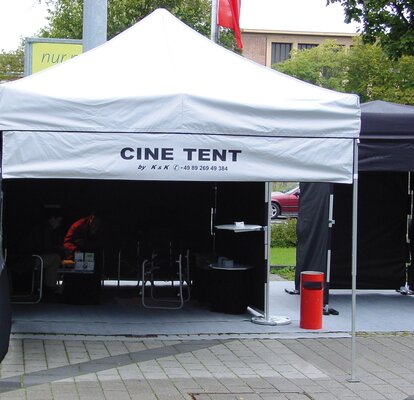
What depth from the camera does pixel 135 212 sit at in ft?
40.3

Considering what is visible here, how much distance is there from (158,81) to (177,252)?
13.9 feet

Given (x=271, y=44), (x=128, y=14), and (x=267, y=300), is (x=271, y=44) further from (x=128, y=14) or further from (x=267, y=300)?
(x=267, y=300)

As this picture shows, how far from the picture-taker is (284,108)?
24.1ft

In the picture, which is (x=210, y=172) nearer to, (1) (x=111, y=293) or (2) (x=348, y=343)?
(2) (x=348, y=343)

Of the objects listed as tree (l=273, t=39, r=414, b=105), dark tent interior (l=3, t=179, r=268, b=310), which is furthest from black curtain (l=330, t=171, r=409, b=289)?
tree (l=273, t=39, r=414, b=105)

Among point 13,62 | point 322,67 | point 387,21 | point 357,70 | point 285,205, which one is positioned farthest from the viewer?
point 322,67

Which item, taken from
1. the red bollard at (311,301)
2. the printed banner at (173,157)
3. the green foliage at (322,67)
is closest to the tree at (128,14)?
the green foliage at (322,67)

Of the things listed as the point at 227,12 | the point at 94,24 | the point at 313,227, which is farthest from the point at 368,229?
the point at 227,12

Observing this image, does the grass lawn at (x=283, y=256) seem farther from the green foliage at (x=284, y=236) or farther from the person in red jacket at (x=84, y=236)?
the person in red jacket at (x=84, y=236)

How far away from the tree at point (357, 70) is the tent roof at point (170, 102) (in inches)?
1022

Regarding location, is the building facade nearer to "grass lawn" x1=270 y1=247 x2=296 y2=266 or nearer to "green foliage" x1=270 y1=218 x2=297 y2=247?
"green foliage" x1=270 y1=218 x2=297 y2=247

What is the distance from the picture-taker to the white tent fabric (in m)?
7.02

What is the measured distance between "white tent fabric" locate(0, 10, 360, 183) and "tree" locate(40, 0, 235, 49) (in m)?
22.8

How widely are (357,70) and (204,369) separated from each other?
38.3 meters
